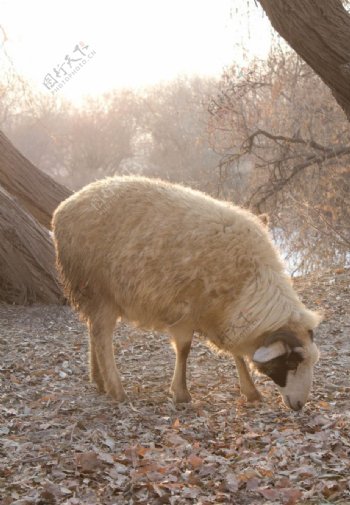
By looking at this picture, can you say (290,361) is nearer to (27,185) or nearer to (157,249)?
(157,249)

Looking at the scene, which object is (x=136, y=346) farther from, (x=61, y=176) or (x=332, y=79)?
(x=61, y=176)

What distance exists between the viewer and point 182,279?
18.8 feet

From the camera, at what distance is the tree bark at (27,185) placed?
33.7 ft

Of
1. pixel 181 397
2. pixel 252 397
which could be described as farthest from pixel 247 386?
pixel 181 397

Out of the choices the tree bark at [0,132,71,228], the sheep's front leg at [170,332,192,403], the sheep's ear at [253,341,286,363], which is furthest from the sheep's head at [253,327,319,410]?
the tree bark at [0,132,71,228]

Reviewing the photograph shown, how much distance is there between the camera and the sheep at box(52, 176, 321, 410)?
18.5ft

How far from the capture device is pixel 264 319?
562cm

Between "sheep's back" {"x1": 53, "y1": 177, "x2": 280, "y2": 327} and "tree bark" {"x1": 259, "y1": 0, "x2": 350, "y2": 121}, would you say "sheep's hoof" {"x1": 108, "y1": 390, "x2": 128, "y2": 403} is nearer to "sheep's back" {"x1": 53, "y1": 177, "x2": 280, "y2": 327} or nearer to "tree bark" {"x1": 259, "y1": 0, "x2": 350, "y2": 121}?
"sheep's back" {"x1": 53, "y1": 177, "x2": 280, "y2": 327}

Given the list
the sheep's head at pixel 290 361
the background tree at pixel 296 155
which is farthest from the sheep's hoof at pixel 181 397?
the background tree at pixel 296 155

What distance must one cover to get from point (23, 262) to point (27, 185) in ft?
5.25

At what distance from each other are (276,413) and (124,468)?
177 centimetres

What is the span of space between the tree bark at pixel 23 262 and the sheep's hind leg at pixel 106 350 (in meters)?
3.08

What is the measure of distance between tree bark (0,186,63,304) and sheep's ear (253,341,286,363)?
14.3 feet

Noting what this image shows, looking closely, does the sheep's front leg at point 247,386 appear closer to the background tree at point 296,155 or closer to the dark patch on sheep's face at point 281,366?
the dark patch on sheep's face at point 281,366
